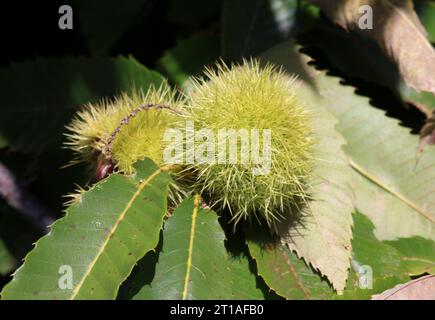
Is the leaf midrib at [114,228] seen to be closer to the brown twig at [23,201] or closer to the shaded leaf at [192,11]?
the brown twig at [23,201]

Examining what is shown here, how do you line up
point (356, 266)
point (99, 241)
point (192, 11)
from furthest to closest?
point (192, 11) → point (356, 266) → point (99, 241)

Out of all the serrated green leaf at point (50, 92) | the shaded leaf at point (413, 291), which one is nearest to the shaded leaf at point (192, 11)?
the serrated green leaf at point (50, 92)

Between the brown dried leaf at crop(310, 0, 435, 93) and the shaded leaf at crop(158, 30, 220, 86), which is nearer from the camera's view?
the brown dried leaf at crop(310, 0, 435, 93)

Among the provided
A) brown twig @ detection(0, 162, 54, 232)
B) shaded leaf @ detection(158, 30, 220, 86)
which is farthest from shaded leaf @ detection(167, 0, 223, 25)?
brown twig @ detection(0, 162, 54, 232)

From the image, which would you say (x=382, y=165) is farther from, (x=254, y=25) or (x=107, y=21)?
(x=107, y=21)

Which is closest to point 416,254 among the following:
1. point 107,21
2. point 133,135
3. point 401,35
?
point 401,35

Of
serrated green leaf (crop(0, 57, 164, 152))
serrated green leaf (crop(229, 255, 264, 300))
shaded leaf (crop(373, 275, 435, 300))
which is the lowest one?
shaded leaf (crop(373, 275, 435, 300))

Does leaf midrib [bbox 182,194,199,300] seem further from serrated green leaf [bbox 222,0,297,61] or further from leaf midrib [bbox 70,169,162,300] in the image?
serrated green leaf [bbox 222,0,297,61]
